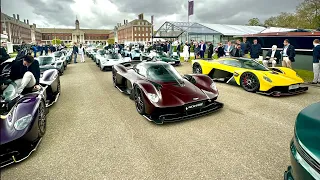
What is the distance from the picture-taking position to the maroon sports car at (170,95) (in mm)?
4121

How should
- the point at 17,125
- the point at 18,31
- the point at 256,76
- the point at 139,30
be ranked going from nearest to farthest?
the point at 17,125 < the point at 256,76 < the point at 18,31 < the point at 139,30

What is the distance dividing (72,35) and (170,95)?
145 m

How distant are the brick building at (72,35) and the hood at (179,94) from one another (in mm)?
133133

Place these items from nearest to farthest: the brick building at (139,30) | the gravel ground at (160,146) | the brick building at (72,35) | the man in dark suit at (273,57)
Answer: the gravel ground at (160,146), the man in dark suit at (273,57), the brick building at (139,30), the brick building at (72,35)

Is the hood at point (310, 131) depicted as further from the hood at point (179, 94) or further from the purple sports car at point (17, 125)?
the purple sports car at point (17, 125)

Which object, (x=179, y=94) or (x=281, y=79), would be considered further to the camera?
(x=281, y=79)

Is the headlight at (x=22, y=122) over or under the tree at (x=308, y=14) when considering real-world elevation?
under

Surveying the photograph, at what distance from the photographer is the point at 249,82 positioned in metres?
6.77

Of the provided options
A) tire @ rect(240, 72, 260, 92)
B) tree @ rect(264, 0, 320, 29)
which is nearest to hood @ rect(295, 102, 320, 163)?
tire @ rect(240, 72, 260, 92)

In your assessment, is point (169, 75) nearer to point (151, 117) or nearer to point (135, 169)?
point (151, 117)

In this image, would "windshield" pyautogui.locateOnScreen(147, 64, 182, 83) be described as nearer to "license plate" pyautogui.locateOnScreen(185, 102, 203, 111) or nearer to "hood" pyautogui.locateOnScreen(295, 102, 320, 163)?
"license plate" pyautogui.locateOnScreen(185, 102, 203, 111)

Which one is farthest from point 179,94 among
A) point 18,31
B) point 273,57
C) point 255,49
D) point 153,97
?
point 18,31

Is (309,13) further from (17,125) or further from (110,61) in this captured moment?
(17,125)

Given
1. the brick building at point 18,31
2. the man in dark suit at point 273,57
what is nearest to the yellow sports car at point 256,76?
the man in dark suit at point 273,57
